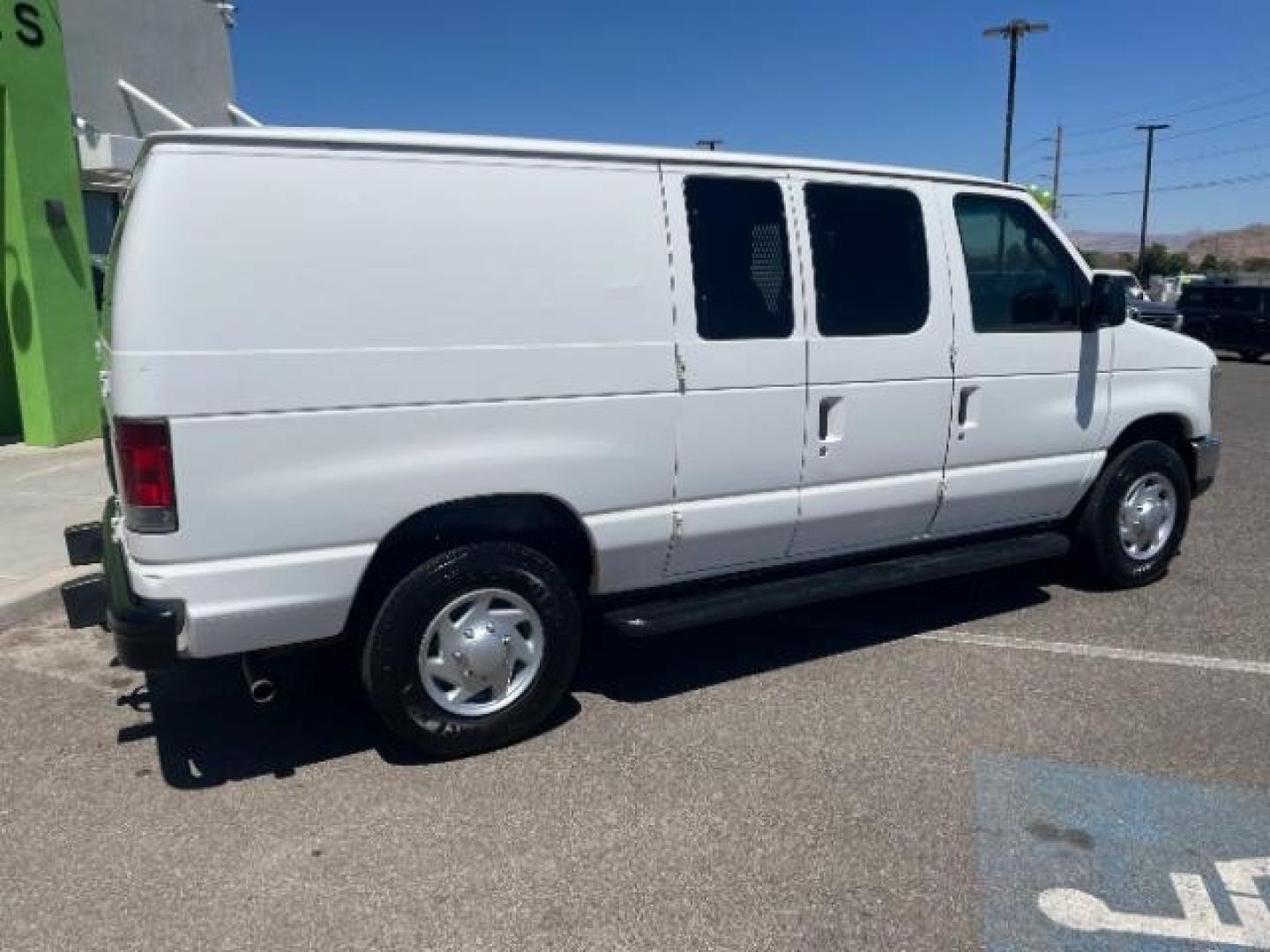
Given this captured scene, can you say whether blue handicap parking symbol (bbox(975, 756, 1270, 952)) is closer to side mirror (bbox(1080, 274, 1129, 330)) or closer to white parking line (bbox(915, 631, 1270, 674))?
white parking line (bbox(915, 631, 1270, 674))

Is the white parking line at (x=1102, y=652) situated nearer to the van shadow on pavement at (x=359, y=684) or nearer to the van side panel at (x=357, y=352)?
the van shadow on pavement at (x=359, y=684)

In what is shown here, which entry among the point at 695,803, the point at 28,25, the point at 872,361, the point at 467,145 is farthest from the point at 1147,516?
the point at 28,25

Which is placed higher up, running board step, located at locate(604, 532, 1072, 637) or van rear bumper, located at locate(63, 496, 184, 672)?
van rear bumper, located at locate(63, 496, 184, 672)

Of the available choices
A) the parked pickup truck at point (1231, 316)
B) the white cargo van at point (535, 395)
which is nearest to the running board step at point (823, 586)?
the white cargo van at point (535, 395)

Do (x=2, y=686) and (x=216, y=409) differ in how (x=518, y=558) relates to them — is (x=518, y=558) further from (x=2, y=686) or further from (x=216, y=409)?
(x=2, y=686)

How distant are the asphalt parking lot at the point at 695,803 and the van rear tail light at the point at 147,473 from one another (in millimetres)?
1004

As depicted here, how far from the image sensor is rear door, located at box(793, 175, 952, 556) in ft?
13.7

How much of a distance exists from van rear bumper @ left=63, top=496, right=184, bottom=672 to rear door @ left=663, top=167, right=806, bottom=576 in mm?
1834

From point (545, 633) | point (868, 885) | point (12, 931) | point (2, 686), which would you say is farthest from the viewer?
point (2, 686)

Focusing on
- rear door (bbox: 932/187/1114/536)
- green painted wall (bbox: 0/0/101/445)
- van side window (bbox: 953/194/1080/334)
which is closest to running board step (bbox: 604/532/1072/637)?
rear door (bbox: 932/187/1114/536)

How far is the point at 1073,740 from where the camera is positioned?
3801 millimetres

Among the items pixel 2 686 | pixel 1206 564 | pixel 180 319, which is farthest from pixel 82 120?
pixel 1206 564

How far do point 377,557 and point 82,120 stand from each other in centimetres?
1052

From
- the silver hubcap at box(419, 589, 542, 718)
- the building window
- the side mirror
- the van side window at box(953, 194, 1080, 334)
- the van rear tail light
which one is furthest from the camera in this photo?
the building window
